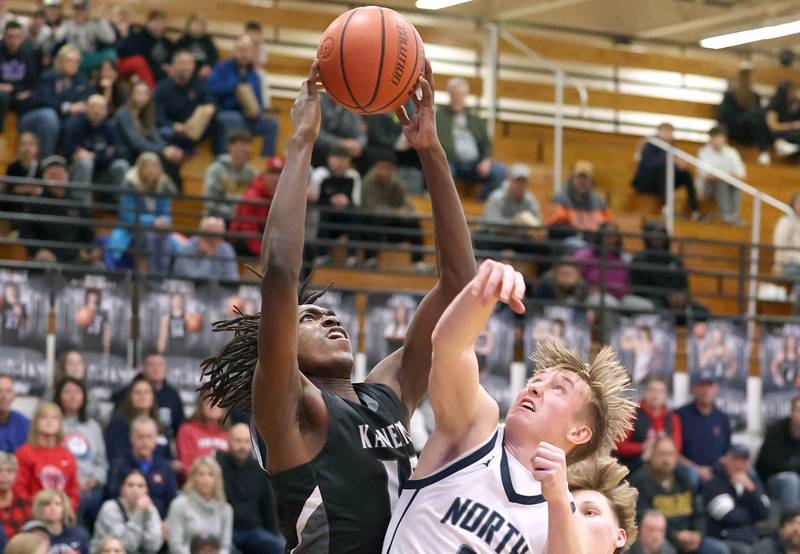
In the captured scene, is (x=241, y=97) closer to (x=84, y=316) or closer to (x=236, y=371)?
(x=84, y=316)

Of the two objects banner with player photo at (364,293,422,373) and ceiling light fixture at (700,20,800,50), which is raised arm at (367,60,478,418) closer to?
banner with player photo at (364,293,422,373)

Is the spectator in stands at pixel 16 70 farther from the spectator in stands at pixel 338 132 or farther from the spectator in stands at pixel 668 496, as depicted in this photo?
the spectator in stands at pixel 668 496

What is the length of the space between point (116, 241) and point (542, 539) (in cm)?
775

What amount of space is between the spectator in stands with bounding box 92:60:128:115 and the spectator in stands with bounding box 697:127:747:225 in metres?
6.89

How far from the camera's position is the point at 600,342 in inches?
469

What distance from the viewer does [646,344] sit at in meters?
12.0

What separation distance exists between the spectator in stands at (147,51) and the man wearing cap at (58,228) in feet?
7.14

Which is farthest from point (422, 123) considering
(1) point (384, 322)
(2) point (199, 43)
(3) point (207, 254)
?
(2) point (199, 43)

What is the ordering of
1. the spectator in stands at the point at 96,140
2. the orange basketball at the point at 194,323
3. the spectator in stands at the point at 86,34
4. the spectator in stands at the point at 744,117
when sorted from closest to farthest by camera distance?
the orange basketball at the point at 194,323, the spectator in stands at the point at 96,140, the spectator in stands at the point at 86,34, the spectator in stands at the point at 744,117

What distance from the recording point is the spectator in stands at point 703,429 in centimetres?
1170

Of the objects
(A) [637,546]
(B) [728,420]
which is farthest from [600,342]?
(A) [637,546]

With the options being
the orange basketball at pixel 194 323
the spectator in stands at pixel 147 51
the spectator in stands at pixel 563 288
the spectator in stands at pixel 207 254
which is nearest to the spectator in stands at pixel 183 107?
the spectator in stands at pixel 147 51

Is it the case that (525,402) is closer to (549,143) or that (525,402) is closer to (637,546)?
(637,546)

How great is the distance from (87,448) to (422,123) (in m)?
5.92
